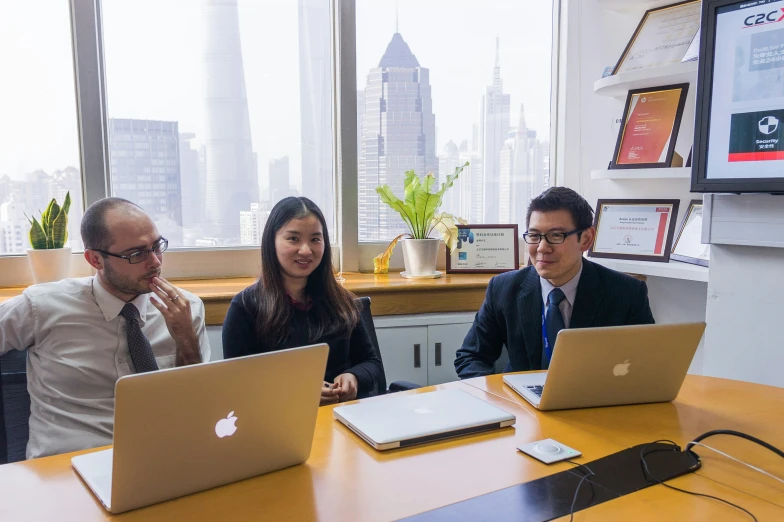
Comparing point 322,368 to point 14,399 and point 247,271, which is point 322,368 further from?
point 247,271

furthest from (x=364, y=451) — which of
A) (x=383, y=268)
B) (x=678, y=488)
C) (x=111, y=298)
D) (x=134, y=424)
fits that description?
(x=383, y=268)

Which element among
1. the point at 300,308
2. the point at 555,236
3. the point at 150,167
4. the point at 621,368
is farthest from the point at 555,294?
the point at 150,167

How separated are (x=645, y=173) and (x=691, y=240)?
1.12 ft

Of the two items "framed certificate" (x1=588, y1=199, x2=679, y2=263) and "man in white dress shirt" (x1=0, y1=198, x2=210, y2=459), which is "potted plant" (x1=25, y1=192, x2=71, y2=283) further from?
"framed certificate" (x1=588, y1=199, x2=679, y2=263)

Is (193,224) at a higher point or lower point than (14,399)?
higher

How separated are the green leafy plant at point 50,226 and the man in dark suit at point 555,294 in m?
1.63

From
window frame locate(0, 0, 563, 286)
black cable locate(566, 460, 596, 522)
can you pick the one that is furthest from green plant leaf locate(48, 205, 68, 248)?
black cable locate(566, 460, 596, 522)

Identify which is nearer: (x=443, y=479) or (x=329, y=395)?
(x=443, y=479)

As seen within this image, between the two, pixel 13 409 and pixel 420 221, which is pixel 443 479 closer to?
pixel 13 409

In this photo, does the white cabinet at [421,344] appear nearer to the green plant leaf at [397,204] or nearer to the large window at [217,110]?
the green plant leaf at [397,204]

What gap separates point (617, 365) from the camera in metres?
1.49

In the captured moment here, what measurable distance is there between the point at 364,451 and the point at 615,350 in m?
0.63

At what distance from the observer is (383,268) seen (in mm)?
3070

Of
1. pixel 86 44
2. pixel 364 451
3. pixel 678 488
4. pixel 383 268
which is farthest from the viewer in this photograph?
pixel 383 268
